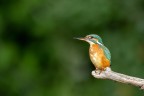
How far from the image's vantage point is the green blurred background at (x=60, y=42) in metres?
3.79

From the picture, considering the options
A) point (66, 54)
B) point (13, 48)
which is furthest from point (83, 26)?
point (13, 48)

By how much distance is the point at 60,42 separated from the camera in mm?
3955

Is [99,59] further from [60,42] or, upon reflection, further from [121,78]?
[60,42]

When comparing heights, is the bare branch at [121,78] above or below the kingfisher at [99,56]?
below

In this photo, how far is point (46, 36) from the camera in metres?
3.96

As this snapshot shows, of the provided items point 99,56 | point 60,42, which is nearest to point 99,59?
point 99,56

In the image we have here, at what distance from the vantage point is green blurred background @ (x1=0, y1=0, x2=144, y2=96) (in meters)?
3.79

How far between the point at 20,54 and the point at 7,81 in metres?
A: 0.19

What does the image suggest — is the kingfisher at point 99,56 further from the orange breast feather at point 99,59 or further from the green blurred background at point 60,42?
the green blurred background at point 60,42

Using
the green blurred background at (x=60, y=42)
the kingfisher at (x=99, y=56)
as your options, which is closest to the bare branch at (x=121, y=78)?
the kingfisher at (x=99, y=56)

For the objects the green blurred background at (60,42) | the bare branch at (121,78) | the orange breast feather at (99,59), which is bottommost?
the green blurred background at (60,42)

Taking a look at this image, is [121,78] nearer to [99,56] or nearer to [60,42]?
[99,56]

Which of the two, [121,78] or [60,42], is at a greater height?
[121,78]

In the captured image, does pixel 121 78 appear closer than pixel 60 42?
Yes
